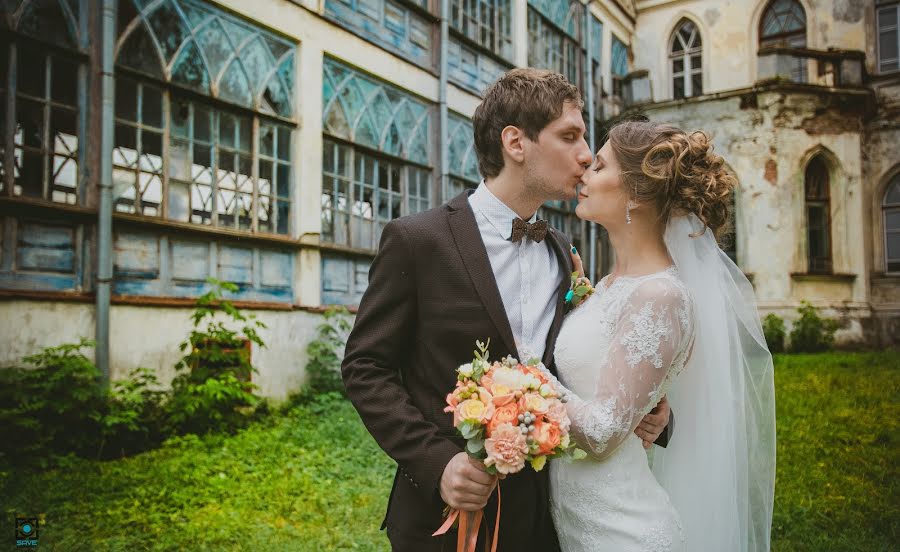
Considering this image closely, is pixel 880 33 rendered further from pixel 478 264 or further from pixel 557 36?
pixel 478 264

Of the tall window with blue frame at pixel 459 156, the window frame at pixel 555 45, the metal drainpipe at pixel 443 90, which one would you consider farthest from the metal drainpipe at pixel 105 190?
the window frame at pixel 555 45

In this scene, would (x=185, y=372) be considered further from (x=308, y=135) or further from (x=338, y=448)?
(x=308, y=135)

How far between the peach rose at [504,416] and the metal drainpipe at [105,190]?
5091 millimetres

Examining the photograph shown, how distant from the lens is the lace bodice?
202 centimetres

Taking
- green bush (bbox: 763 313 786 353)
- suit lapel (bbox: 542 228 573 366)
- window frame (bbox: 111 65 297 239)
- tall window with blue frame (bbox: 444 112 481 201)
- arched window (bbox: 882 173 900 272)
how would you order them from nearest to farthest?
suit lapel (bbox: 542 228 573 366) < window frame (bbox: 111 65 297 239) < tall window with blue frame (bbox: 444 112 481 201) < green bush (bbox: 763 313 786 353) < arched window (bbox: 882 173 900 272)

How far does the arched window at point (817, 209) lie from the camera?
14.6 meters

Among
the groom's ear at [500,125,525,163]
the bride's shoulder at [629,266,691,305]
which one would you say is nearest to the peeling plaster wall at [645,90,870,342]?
the bride's shoulder at [629,266,691,305]

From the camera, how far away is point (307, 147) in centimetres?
810

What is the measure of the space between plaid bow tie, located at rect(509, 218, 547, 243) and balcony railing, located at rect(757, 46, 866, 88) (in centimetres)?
Answer: 1492

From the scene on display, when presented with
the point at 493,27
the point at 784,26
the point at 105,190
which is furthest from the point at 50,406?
the point at 784,26

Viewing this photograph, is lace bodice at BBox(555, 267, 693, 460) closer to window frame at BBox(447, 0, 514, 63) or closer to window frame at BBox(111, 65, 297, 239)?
window frame at BBox(111, 65, 297, 239)

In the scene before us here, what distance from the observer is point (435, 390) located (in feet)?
6.61

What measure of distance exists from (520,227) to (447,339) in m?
0.53

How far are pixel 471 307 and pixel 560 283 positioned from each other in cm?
54
